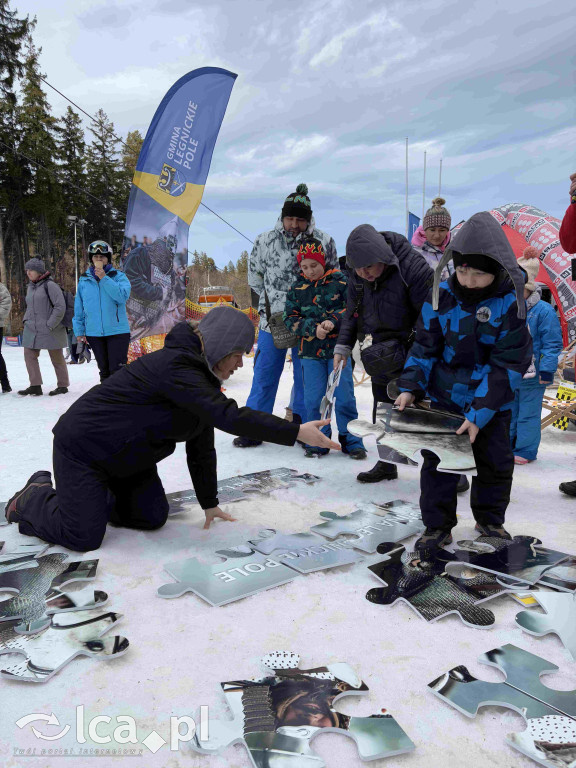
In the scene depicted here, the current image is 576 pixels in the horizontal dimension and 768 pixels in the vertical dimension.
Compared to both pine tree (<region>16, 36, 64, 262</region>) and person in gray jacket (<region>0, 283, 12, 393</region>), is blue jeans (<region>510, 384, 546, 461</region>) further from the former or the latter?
pine tree (<region>16, 36, 64, 262</region>)

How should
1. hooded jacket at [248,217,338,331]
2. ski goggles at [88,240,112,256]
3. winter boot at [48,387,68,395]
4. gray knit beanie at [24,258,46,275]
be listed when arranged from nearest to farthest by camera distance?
hooded jacket at [248,217,338,331] → ski goggles at [88,240,112,256] → gray knit beanie at [24,258,46,275] → winter boot at [48,387,68,395]

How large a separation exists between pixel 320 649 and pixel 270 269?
129 inches

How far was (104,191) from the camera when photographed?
31344 mm

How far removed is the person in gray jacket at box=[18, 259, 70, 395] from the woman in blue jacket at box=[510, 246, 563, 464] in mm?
5653

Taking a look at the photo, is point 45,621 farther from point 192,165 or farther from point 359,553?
point 192,165

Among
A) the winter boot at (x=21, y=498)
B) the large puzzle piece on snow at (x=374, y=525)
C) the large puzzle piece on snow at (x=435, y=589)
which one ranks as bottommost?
the large puzzle piece on snow at (x=374, y=525)

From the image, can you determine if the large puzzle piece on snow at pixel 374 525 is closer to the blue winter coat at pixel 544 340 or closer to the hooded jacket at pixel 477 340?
the hooded jacket at pixel 477 340

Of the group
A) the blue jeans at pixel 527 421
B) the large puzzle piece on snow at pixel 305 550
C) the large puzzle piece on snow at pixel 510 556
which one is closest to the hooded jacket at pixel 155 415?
the large puzzle piece on snow at pixel 305 550

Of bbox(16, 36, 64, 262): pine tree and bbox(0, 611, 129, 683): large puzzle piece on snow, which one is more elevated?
bbox(16, 36, 64, 262): pine tree

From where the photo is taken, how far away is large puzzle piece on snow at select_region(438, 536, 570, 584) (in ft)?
7.10

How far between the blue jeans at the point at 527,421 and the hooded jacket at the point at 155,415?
2.68 meters

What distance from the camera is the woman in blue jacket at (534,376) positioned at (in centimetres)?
414

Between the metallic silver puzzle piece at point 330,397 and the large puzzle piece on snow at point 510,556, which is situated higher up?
the metallic silver puzzle piece at point 330,397

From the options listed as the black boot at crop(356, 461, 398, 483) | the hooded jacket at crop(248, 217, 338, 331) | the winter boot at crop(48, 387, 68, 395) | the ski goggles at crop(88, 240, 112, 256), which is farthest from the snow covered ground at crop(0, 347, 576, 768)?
the winter boot at crop(48, 387, 68, 395)
